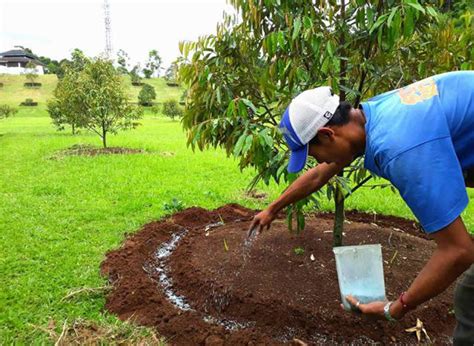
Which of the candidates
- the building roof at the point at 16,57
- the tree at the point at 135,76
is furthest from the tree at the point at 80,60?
the building roof at the point at 16,57

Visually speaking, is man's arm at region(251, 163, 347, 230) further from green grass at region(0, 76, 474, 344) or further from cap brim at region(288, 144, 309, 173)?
green grass at region(0, 76, 474, 344)

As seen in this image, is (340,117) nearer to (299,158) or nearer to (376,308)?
(299,158)

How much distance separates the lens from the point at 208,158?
32.1 ft

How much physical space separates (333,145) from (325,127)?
0.26 ft

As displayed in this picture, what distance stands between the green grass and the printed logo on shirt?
7.35 ft

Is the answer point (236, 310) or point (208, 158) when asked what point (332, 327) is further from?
point (208, 158)

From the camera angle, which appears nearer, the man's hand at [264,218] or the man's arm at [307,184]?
the man's arm at [307,184]

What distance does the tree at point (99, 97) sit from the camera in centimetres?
1094

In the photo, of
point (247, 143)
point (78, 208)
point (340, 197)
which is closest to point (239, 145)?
point (247, 143)

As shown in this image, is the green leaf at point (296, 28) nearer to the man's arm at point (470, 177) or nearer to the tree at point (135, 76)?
the man's arm at point (470, 177)

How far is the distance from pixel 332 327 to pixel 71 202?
13.8ft

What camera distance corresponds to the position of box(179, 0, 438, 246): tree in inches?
101

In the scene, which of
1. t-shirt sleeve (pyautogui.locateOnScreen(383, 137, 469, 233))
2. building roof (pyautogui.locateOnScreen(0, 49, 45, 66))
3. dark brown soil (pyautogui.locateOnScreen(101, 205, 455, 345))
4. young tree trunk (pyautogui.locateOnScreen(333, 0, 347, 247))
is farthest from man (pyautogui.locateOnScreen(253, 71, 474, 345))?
building roof (pyautogui.locateOnScreen(0, 49, 45, 66))

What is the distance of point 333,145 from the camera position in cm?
164
